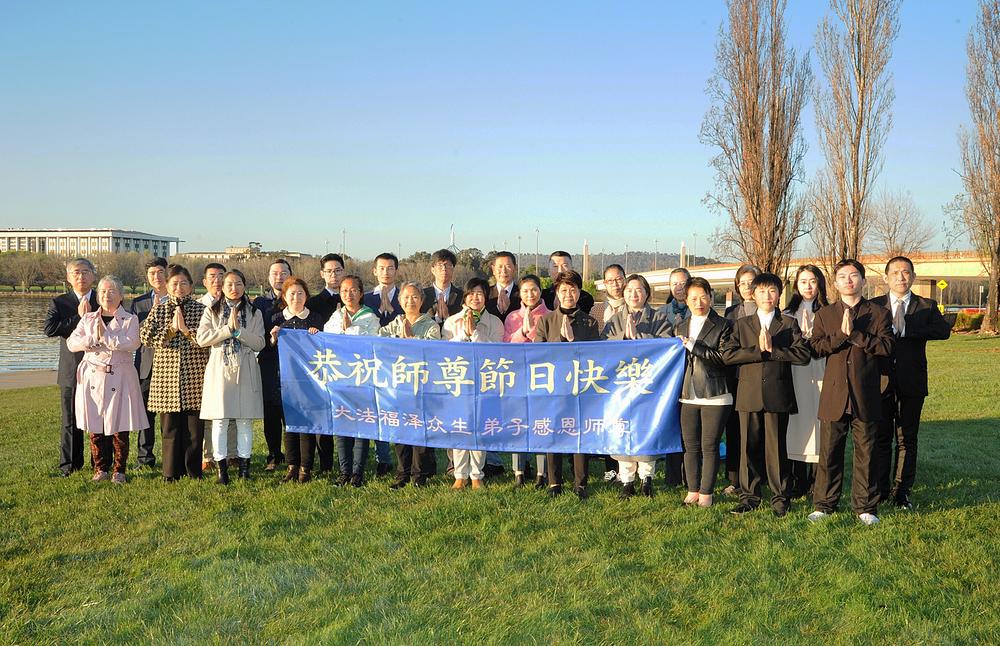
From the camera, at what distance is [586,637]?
3764 millimetres

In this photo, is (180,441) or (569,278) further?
(180,441)

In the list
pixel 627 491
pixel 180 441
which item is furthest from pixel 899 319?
pixel 180 441

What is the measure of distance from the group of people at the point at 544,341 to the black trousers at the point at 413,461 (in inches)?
0.6

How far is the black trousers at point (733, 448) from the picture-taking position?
20.5ft

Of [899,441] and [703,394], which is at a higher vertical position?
[703,394]

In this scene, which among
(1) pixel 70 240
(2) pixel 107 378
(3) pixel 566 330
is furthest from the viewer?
(1) pixel 70 240

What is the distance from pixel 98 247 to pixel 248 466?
613ft

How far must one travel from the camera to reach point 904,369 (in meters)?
5.73

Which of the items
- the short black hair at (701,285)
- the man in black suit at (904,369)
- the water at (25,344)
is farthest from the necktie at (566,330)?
the water at (25,344)

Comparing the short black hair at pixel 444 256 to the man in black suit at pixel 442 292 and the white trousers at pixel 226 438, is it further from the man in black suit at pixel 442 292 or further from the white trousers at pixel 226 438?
the white trousers at pixel 226 438

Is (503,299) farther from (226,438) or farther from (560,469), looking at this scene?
(226,438)

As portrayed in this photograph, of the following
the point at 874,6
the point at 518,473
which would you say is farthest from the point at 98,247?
the point at 518,473

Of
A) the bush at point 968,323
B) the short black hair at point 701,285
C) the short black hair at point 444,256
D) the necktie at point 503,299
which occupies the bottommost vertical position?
the bush at point 968,323

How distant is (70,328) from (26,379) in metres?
18.6
